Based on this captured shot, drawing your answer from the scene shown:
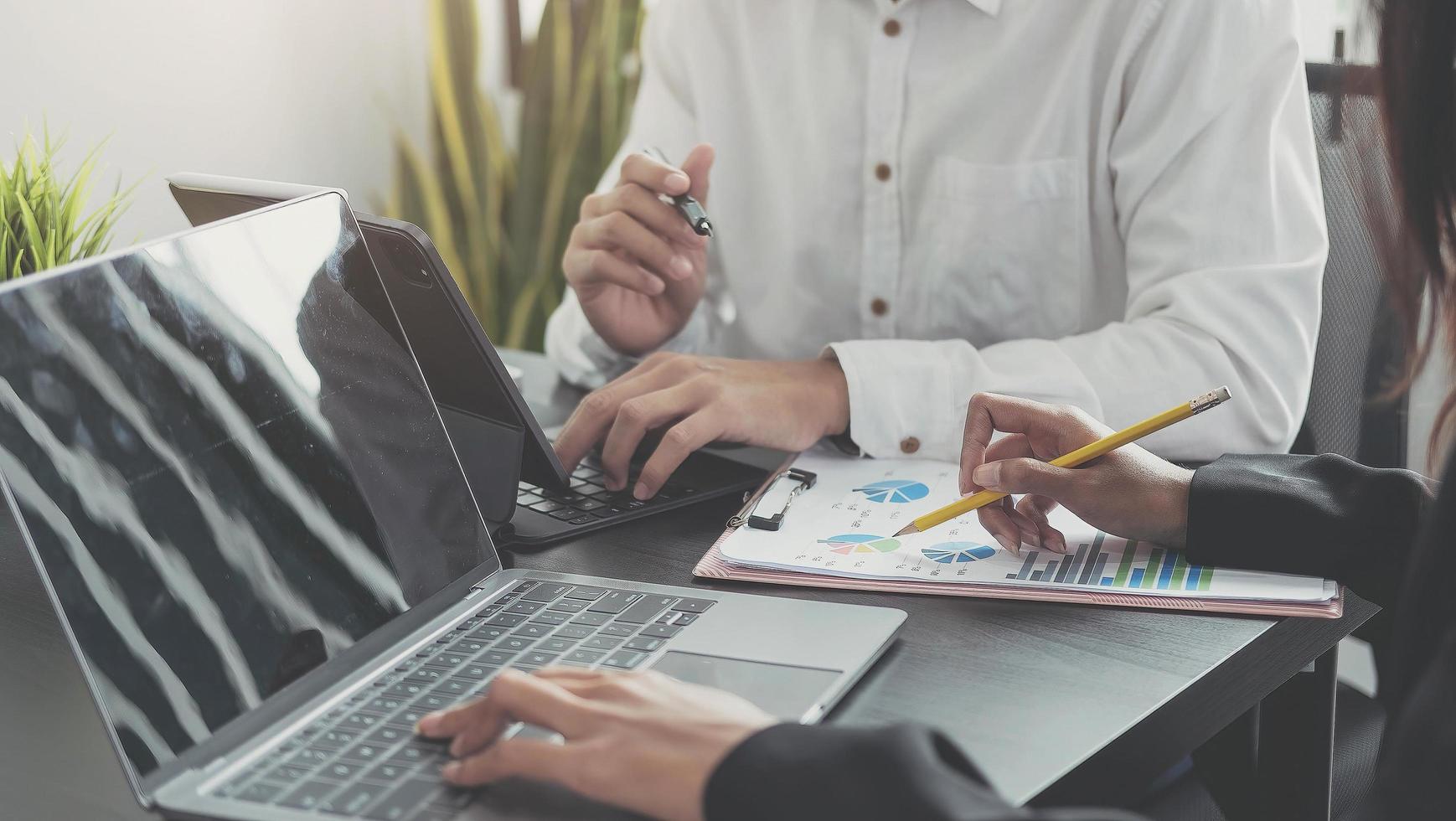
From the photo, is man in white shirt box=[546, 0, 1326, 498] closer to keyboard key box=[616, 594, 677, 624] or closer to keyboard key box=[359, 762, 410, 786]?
keyboard key box=[616, 594, 677, 624]

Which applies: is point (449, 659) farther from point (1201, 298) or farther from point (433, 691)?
point (1201, 298)

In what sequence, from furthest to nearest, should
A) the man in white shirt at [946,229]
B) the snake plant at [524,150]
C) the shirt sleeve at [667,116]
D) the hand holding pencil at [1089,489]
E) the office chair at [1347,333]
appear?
the snake plant at [524,150], the shirt sleeve at [667,116], the office chair at [1347,333], the man in white shirt at [946,229], the hand holding pencil at [1089,489]

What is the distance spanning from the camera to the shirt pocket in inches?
49.6

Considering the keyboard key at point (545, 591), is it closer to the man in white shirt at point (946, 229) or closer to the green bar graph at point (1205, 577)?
the man in white shirt at point (946, 229)

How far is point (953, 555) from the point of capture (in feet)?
2.66

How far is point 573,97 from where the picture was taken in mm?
2363

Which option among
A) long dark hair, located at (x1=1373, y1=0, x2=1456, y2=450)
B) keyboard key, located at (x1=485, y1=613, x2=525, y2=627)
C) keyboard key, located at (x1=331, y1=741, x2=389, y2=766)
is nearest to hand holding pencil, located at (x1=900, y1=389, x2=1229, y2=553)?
long dark hair, located at (x1=1373, y1=0, x2=1456, y2=450)

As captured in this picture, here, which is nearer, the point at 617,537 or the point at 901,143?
the point at 617,537

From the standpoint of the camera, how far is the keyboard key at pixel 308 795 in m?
0.54

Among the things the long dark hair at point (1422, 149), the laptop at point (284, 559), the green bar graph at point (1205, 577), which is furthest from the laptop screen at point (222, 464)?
the long dark hair at point (1422, 149)

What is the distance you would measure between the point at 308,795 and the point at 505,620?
0.19 m

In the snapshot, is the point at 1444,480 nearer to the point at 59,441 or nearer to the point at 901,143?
the point at 59,441

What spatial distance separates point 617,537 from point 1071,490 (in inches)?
12.1

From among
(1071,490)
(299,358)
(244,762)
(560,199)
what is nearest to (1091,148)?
(1071,490)
